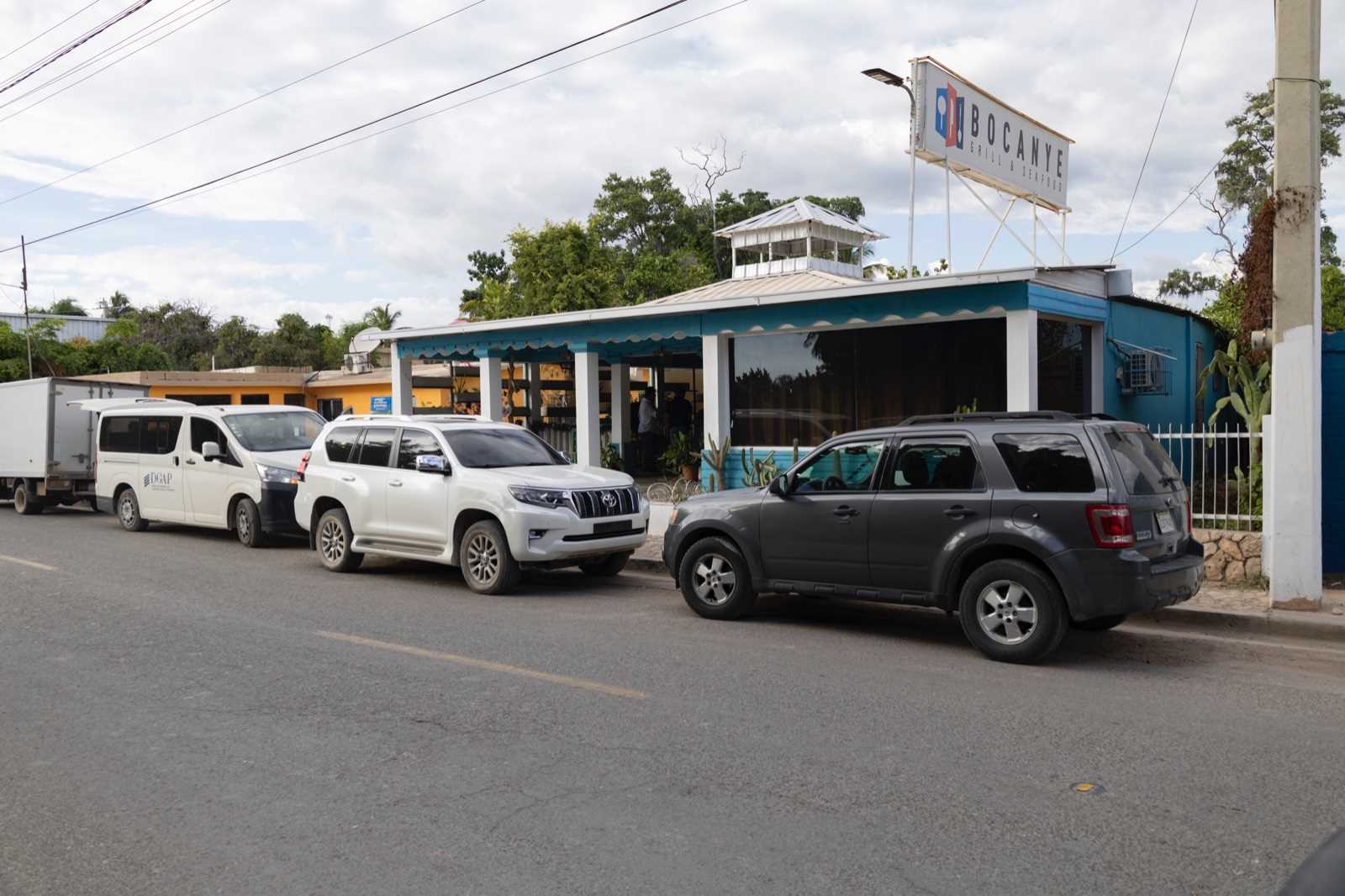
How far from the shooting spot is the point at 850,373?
49.1 ft

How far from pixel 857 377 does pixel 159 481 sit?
10927 millimetres

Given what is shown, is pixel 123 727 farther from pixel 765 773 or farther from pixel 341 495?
pixel 341 495

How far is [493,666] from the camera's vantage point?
7.63 metres

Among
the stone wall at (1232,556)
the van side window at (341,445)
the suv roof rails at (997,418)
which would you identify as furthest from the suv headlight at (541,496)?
the stone wall at (1232,556)

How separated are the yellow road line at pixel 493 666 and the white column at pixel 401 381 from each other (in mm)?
12763

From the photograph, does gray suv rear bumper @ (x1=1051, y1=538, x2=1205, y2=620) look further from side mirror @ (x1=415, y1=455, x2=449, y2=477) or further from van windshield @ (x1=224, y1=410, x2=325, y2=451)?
van windshield @ (x1=224, y1=410, x2=325, y2=451)

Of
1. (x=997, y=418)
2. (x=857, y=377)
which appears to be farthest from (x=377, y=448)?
(x=997, y=418)

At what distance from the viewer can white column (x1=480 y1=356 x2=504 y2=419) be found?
64.6ft

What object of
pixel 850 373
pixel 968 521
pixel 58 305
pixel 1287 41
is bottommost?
pixel 968 521

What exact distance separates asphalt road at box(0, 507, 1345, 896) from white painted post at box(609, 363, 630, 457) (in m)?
11.5

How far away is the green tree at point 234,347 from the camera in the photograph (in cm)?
5938

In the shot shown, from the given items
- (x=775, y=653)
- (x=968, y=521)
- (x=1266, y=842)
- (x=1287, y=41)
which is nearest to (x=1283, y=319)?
(x=1287, y=41)

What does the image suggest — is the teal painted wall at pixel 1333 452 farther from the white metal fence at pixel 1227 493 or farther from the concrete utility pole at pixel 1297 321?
the concrete utility pole at pixel 1297 321

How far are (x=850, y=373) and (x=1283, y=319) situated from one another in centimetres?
638
